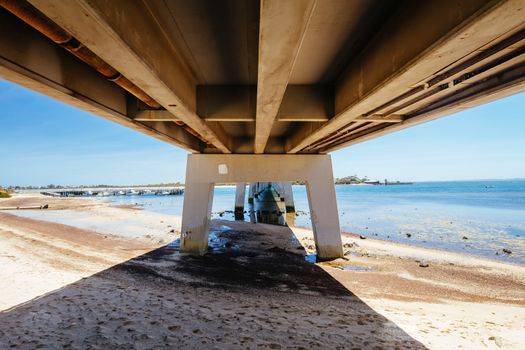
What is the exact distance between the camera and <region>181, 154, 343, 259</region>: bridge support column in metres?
11.7

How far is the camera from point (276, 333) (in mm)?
4977

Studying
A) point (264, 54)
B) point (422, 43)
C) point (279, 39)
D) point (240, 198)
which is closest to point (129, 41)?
point (264, 54)

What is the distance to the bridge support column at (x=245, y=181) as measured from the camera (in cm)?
1167

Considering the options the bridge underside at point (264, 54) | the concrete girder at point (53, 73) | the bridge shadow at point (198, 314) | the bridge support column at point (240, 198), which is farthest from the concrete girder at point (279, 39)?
the bridge support column at point (240, 198)

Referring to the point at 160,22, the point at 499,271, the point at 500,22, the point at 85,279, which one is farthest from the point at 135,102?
the point at 499,271

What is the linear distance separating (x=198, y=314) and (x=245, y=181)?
661cm

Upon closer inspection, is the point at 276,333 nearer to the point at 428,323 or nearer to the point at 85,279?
the point at 428,323

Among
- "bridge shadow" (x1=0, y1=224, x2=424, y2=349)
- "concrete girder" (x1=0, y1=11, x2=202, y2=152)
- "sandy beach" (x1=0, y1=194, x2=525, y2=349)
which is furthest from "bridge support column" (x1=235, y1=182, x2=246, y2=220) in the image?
"concrete girder" (x1=0, y1=11, x2=202, y2=152)

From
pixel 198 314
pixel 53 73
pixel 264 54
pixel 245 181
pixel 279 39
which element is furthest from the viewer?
pixel 245 181

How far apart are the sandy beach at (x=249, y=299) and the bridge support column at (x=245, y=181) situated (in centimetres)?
104

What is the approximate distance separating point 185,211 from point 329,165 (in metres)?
7.01

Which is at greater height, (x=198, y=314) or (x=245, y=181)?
(x=245, y=181)

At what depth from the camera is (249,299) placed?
22.3ft

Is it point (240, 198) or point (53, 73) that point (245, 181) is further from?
point (240, 198)
